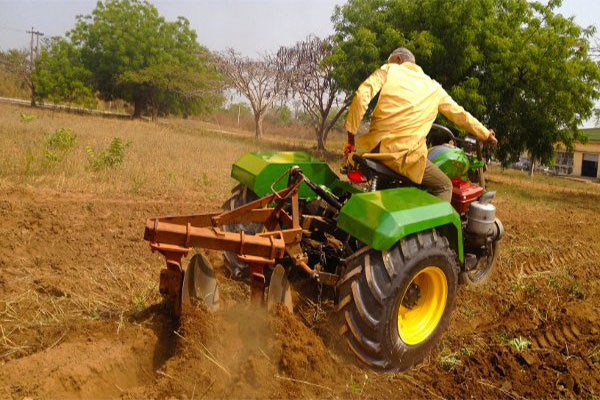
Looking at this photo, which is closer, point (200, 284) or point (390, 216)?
point (390, 216)

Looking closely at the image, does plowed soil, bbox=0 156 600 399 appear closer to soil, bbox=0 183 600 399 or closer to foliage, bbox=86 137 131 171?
soil, bbox=0 183 600 399

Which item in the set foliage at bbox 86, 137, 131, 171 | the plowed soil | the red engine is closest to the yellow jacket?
the red engine

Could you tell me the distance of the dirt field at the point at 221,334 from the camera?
8.84 ft

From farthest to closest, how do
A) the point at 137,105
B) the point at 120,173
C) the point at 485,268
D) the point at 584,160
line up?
the point at 584,160 → the point at 137,105 → the point at 120,173 → the point at 485,268

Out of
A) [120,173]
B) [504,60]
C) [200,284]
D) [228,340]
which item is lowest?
[228,340]

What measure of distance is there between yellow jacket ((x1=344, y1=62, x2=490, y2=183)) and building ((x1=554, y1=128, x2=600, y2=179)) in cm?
3661

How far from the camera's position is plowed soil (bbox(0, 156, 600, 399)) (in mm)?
2680

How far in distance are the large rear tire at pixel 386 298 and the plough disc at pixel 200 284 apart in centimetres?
81

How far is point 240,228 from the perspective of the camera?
3.87 metres

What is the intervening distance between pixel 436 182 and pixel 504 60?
14.0m

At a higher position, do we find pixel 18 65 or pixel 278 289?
pixel 18 65

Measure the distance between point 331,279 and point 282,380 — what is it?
2.28 ft

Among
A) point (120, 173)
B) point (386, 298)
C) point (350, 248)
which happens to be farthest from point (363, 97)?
point (120, 173)

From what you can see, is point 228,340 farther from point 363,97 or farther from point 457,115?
point 457,115
